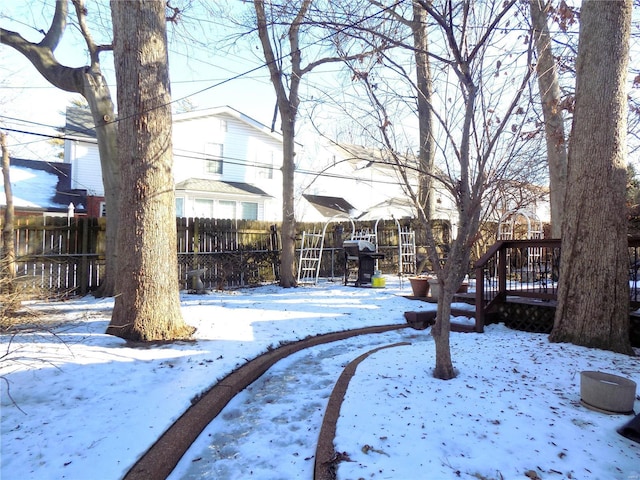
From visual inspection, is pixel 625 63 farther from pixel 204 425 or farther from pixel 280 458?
pixel 204 425

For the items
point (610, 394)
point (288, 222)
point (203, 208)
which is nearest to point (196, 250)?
point (288, 222)

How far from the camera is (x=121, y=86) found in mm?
5090

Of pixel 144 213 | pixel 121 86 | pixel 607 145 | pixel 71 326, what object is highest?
pixel 121 86

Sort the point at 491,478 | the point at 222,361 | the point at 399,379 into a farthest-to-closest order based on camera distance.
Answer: the point at 222,361 < the point at 399,379 < the point at 491,478

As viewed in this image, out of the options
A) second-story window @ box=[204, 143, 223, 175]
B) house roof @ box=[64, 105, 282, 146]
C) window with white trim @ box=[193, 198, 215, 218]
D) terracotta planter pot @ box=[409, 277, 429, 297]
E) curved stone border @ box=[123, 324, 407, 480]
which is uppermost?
house roof @ box=[64, 105, 282, 146]

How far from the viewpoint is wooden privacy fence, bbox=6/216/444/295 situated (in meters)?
8.98

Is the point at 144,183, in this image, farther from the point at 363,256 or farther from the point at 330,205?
the point at 330,205

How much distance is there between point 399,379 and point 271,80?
9.70 meters

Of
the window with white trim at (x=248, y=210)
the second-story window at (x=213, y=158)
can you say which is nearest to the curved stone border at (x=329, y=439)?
the window with white trim at (x=248, y=210)

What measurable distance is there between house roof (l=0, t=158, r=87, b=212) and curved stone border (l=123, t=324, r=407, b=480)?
606 inches

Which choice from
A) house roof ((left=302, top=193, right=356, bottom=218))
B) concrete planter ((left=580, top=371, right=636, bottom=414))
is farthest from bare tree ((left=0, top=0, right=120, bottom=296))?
house roof ((left=302, top=193, right=356, bottom=218))

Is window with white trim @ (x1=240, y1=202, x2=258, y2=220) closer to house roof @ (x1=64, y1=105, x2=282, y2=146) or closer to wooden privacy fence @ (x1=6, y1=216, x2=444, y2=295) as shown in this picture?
house roof @ (x1=64, y1=105, x2=282, y2=146)

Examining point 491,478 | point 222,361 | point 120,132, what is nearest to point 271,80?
point 120,132

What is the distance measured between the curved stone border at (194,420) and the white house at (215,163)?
14467mm
